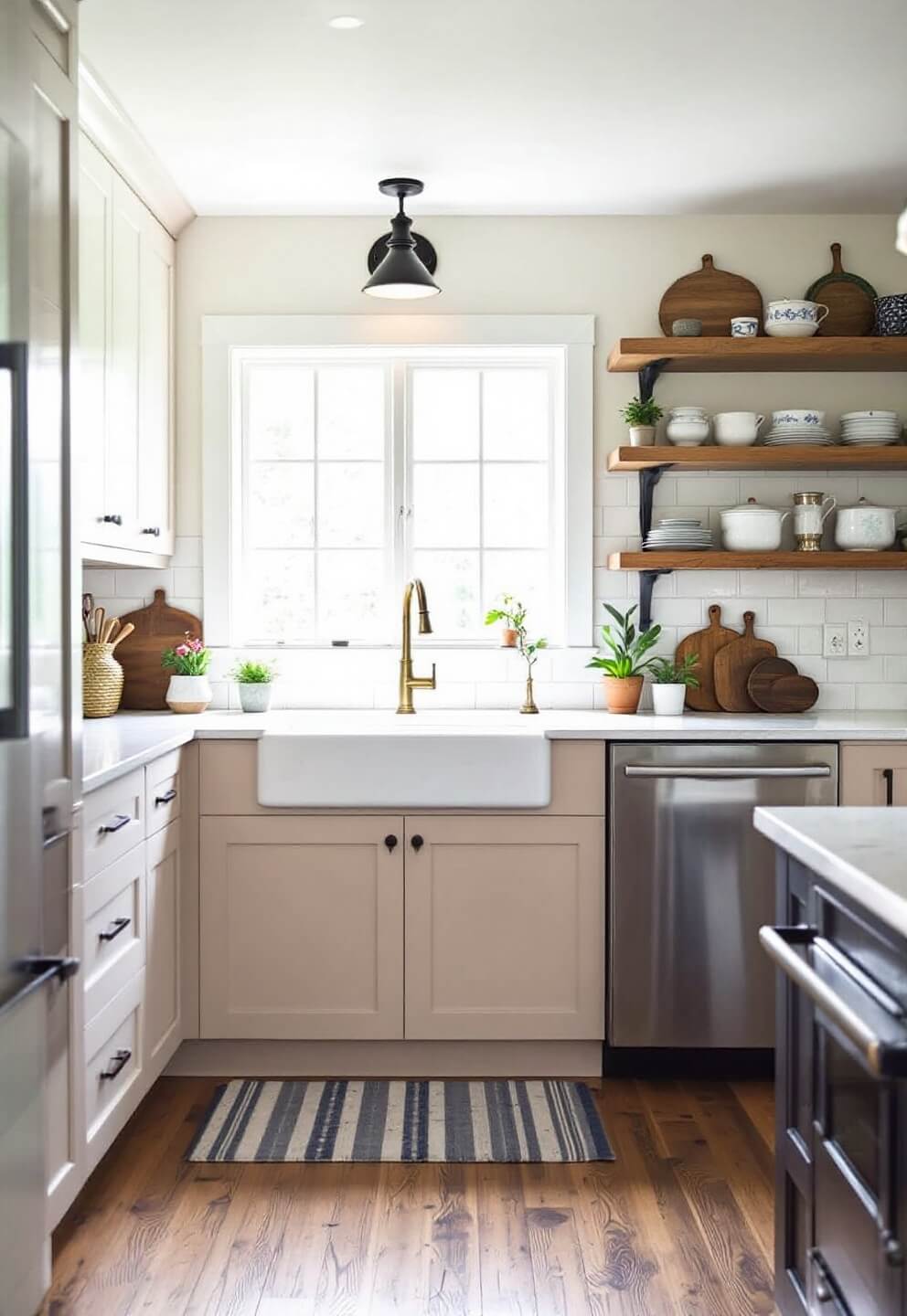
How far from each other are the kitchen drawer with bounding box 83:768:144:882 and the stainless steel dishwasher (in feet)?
4.05

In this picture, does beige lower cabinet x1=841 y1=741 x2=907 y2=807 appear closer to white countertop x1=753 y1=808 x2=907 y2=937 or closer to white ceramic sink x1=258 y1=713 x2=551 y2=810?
white ceramic sink x1=258 y1=713 x2=551 y2=810

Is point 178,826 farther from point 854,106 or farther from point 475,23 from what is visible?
point 854,106

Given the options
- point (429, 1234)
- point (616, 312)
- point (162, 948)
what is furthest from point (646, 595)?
point (429, 1234)

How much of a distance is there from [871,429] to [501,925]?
1.86m

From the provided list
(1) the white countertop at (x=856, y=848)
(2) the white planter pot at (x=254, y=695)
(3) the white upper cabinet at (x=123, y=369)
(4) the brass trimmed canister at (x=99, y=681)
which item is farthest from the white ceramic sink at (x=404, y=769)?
(1) the white countertop at (x=856, y=848)

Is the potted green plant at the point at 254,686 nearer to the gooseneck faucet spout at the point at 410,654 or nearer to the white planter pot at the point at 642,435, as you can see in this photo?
the gooseneck faucet spout at the point at 410,654

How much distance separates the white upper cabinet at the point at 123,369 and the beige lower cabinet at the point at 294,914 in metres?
0.87

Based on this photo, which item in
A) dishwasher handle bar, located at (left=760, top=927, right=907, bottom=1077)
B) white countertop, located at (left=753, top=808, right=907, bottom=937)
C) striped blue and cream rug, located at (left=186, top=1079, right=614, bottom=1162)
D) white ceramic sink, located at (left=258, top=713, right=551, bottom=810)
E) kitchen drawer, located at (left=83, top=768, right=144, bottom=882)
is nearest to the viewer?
dishwasher handle bar, located at (left=760, top=927, right=907, bottom=1077)

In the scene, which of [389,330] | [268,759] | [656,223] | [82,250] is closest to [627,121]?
[656,223]

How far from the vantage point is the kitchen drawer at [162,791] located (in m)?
2.94

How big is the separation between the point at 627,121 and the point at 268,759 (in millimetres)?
1878

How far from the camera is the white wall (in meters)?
3.90

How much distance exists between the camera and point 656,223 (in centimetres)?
391

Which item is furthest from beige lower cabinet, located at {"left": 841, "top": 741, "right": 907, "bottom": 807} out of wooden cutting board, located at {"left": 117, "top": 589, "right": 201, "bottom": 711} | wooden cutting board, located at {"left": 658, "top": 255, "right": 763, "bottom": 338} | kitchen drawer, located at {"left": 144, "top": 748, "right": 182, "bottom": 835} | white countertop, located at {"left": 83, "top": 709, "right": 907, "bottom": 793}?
wooden cutting board, located at {"left": 117, "top": 589, "right": 201, "bottom": 711}
